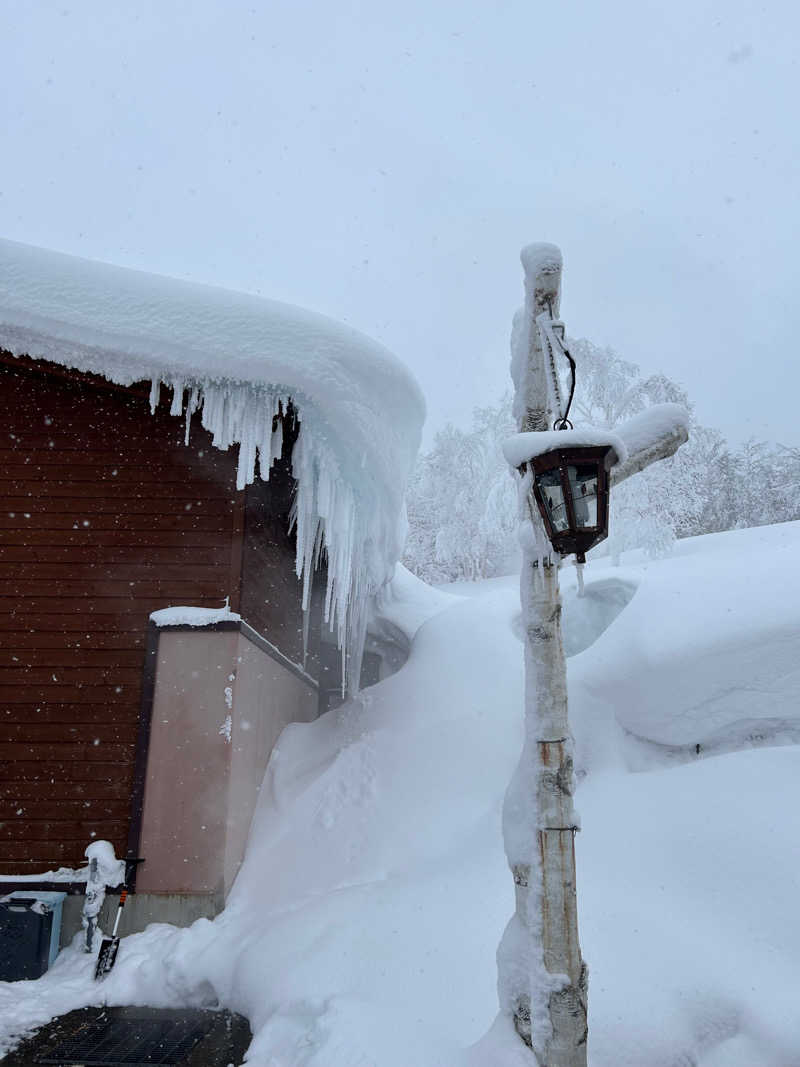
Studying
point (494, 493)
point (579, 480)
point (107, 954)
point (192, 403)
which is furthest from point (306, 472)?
point (494, 493)

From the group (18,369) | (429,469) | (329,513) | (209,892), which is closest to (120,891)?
(209,892)

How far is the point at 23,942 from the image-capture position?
15.4 ft

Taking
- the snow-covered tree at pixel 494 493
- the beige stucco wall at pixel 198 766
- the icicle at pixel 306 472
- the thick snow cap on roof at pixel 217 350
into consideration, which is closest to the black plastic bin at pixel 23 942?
the beige stucco wall at pixel 198 766

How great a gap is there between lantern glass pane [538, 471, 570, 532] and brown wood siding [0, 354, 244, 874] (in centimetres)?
381

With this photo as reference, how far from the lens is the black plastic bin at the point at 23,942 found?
183 inches

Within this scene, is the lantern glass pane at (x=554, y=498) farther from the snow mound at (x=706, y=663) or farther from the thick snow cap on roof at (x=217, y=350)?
the thick snow cap on roof at (x=217, y=350)

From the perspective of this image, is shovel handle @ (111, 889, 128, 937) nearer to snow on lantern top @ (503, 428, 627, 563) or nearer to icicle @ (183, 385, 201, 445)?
icicle @ (183, 385, 201, 445)

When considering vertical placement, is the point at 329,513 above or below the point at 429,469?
below

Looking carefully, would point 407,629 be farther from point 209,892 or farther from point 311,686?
point 209,892

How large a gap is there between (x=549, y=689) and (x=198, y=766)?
141 inches

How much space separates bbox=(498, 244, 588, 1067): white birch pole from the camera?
2176mm

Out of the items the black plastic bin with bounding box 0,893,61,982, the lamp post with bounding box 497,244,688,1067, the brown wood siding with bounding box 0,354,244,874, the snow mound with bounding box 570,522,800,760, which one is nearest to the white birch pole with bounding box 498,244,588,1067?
the lamp post with bounding box 497,244,688,1067

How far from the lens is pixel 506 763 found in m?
5.27

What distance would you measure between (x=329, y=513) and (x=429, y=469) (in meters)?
24.0
